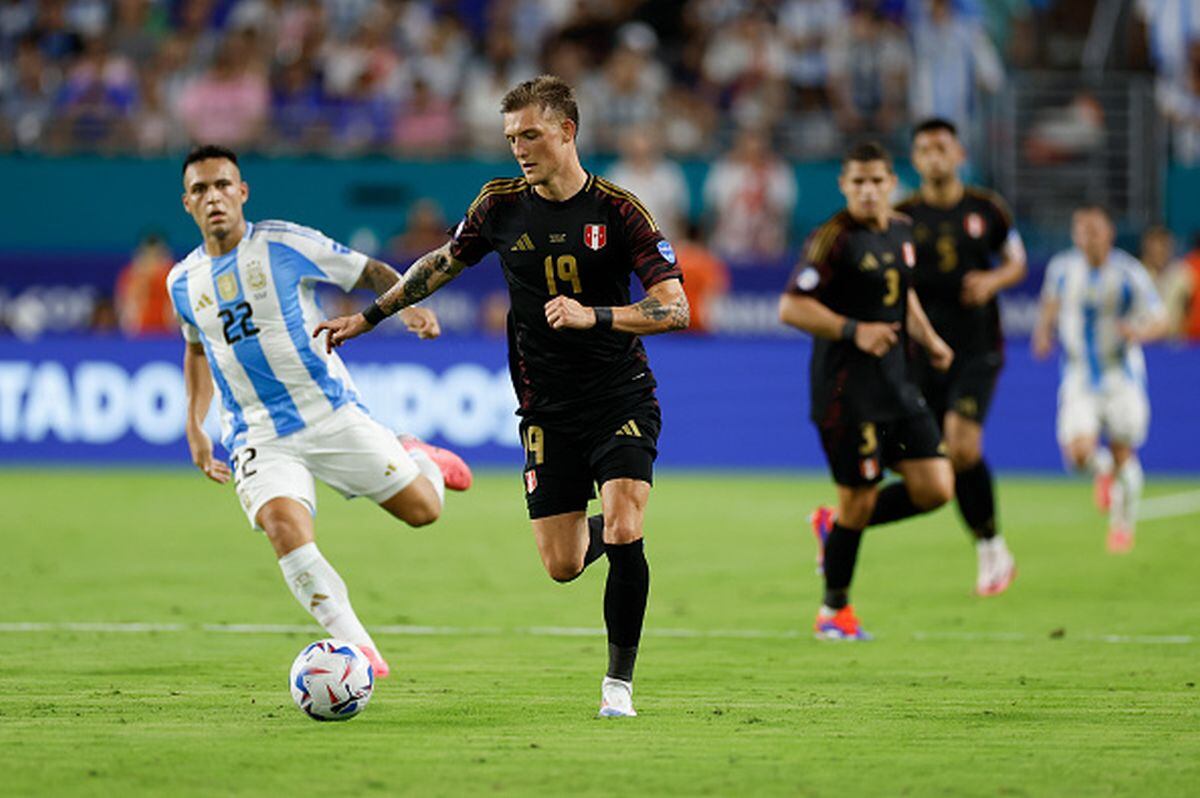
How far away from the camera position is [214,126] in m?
23.9

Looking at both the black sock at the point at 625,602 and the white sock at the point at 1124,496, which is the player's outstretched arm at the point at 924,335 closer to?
the black sock at the point at 625,602

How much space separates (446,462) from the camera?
986 centimetres

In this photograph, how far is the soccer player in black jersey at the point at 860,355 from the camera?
10.3 meters

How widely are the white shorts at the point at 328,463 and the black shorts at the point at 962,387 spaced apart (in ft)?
14.2

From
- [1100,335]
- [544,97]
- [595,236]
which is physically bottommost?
[1100,335]

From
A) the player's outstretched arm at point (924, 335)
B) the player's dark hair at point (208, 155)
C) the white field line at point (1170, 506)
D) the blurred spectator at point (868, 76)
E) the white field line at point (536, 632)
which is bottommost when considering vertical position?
the white field line at point (1170, 506)

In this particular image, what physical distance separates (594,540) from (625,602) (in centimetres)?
96

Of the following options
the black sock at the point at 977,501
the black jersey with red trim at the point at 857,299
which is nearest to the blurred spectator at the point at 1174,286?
the black sock at the point at 977,501

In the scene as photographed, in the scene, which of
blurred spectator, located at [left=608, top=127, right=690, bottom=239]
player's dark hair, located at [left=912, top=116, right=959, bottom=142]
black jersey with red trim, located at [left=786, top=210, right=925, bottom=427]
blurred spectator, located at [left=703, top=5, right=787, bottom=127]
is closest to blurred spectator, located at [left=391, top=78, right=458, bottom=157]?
blurred spectator, located at [left=608, top=127, right=690, bottom=239]

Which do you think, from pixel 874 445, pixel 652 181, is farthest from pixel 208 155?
pixel 652 181

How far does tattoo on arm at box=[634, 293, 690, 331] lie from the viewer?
7496 mm

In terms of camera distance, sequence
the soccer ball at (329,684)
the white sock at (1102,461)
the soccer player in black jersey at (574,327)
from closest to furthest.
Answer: the soccer ball at (329,684) → the soccer player in black jersey at (574,327) → the white sock at (1102,461)

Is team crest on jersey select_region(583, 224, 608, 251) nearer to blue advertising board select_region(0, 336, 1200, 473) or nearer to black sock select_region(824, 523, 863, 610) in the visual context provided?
black sock select_region(824, 523, 863, 610)

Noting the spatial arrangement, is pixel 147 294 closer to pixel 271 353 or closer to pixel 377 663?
pixel 271 353
